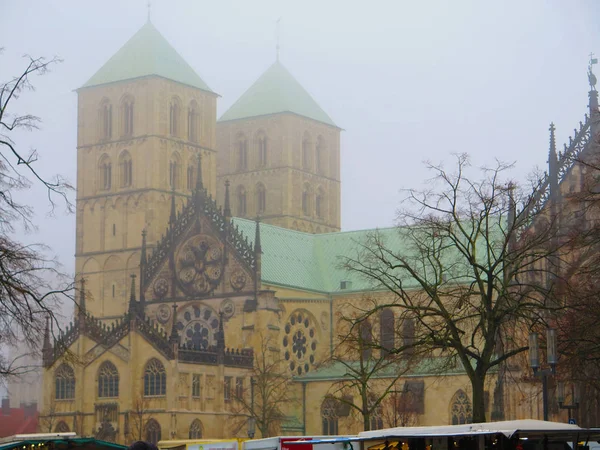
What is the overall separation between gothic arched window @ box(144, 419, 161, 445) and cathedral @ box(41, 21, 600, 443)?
94 millimetres

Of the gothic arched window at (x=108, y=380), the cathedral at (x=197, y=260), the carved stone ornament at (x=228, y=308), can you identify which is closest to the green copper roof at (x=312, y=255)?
the cathedral at (x=197, y=260)

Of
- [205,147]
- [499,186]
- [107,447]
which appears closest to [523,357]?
[499,186]

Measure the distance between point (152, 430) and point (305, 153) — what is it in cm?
4695

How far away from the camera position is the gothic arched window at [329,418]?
95062 mm

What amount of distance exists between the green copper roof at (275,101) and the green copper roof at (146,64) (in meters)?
10.2

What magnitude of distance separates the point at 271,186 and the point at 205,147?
9.46 m

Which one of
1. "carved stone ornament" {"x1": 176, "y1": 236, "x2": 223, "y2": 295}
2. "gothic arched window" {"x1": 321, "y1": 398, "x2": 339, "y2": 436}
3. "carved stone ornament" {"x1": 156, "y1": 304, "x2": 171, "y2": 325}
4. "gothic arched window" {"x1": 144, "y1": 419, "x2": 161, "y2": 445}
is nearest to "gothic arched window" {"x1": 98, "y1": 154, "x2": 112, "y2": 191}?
"carved stone ornament" {"x1": 176, "y1": 236, "x2": 223, "y2": 295}

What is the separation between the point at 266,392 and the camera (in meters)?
89.7

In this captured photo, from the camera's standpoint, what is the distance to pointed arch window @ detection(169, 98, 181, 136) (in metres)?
119

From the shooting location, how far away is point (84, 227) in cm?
11912

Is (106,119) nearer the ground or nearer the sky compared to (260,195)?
nearer the sky

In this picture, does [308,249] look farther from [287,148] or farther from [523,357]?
[523,357]

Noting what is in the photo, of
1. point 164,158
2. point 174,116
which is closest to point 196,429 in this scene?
point 164,158

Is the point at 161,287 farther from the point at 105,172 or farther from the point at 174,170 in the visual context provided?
the point at 105,172
